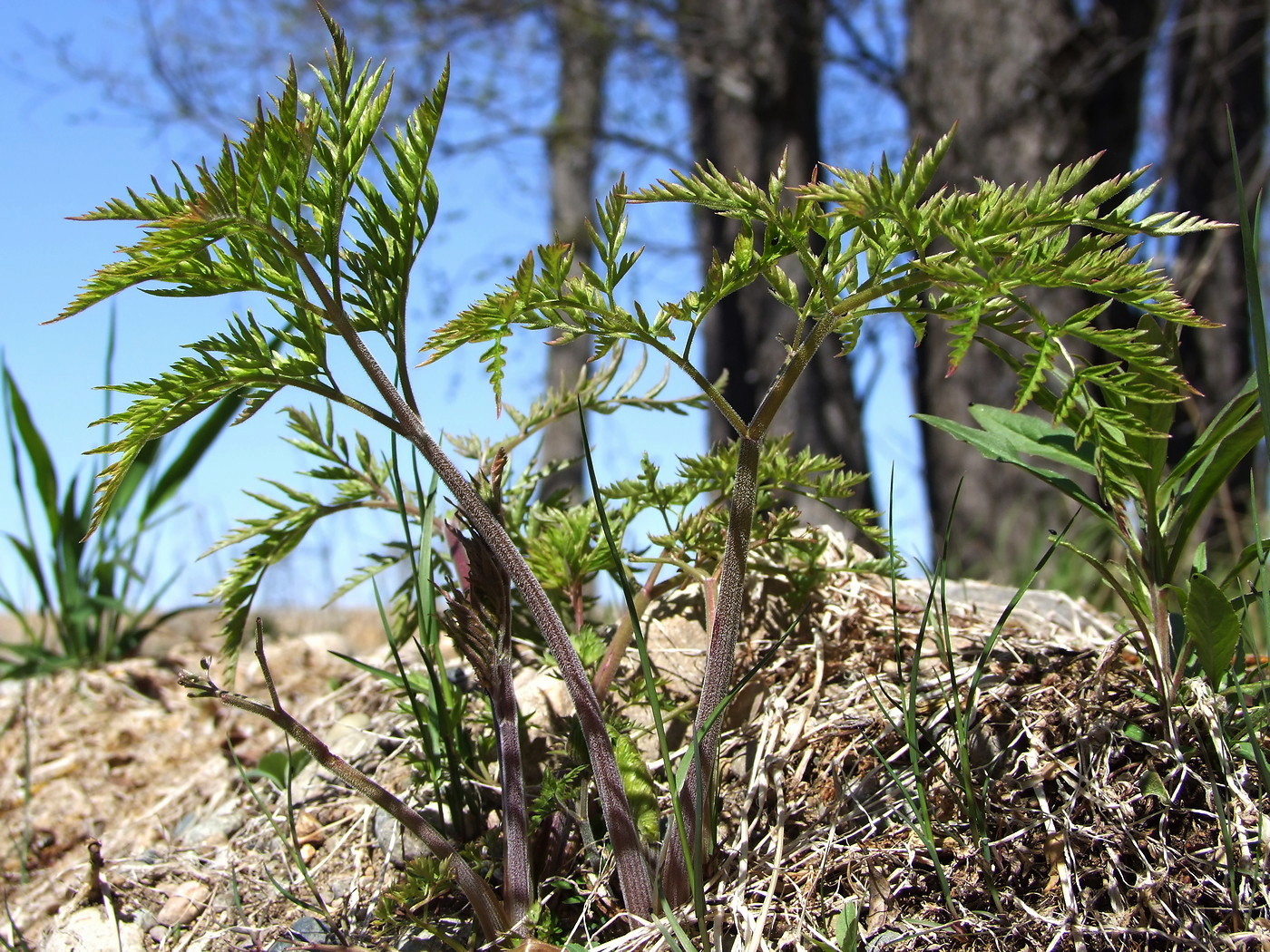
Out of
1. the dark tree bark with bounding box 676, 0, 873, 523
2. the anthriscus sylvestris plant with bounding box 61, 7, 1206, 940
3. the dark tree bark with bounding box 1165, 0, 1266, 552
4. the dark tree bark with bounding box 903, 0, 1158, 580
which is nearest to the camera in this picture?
the anthriscus sylvestris plant with bounding box 61, 7, 1206, 940

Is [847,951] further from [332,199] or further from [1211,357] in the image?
[1211,357]

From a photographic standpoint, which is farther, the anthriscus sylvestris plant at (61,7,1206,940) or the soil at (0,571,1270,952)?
the soil at (0,571,1270,952)

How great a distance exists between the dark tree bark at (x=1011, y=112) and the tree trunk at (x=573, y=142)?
9.85ft

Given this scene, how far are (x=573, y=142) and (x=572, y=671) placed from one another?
842 centimetres

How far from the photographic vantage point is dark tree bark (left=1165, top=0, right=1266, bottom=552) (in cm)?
654

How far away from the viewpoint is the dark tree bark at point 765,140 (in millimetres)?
5852

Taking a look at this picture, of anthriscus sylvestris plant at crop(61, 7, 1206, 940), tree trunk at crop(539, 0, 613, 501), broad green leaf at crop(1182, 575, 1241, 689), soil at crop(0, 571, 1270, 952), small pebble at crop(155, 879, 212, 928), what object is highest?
tree trunk at crop(539, 0, 613, 501)

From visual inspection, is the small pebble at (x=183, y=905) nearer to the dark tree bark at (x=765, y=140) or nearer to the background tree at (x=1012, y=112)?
the background tree at (x=1012, y=112)

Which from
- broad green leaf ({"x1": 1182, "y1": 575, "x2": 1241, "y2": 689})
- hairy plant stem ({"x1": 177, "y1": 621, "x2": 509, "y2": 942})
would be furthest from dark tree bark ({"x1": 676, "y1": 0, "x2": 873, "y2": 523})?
hairy plant stem ({"x1": 177, "y1": 621, "x2": 509, "y2": 942})

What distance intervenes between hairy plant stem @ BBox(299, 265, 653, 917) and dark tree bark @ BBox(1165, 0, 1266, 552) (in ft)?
21.2

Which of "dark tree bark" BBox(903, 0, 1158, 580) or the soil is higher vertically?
"dark tree bark" BBox(903, 0, 1158, 580)

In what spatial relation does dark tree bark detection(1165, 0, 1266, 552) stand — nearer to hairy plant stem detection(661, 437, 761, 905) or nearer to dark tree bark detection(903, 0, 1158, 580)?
dark tree bark detection(903, 0, 1158, 580)

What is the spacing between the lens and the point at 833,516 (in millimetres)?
5383

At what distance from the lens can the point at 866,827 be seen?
1.32 metres
